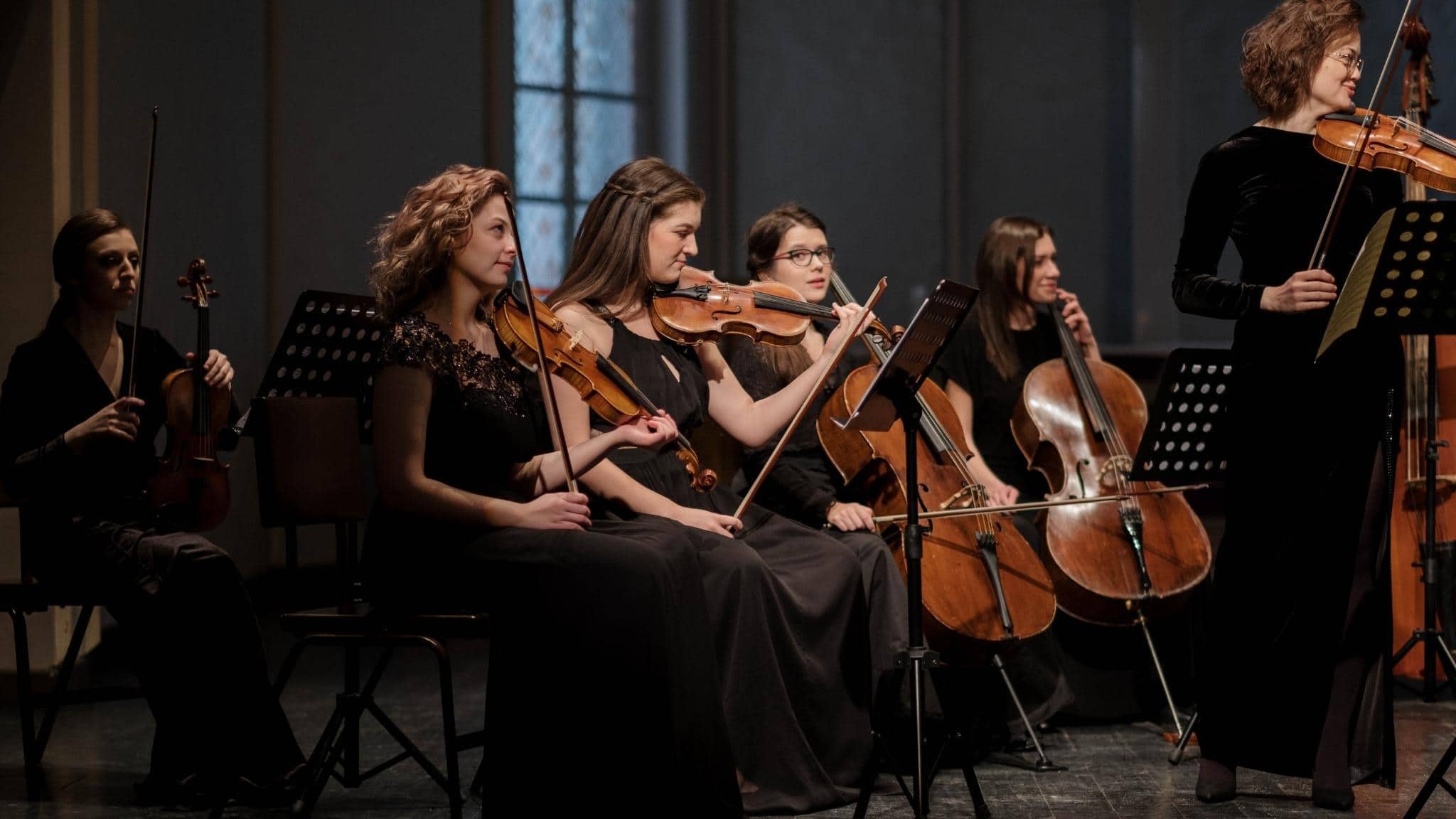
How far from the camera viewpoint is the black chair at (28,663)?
10.4ft

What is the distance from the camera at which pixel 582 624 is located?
2.54 m

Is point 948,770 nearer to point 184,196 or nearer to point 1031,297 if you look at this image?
point 1031,297

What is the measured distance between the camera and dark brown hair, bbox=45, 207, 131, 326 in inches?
130

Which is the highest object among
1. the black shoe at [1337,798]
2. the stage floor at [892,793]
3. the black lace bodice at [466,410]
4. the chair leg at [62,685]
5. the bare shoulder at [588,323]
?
the bare shoulder at [588,323]

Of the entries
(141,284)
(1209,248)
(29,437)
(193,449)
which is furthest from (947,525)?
(29,437)

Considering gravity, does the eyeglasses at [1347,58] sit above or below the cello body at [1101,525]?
above

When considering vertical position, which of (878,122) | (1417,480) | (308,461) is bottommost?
(1417,480)

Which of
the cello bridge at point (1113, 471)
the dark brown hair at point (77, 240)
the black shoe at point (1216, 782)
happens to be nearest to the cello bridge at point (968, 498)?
the cello bridge at point (1113, 471)

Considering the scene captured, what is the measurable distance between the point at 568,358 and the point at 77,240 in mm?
1253

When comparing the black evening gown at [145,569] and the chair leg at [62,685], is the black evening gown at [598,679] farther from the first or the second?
the chair leg at [62,685]

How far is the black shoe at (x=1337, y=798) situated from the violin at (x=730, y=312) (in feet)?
4.48

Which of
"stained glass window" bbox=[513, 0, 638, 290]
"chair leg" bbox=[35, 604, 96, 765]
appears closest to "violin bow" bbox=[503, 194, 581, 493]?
"chair leg" bbox=[35, 604, 96, 765]

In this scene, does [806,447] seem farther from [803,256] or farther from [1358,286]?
[1358,286]

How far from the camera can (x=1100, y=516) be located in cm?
359
